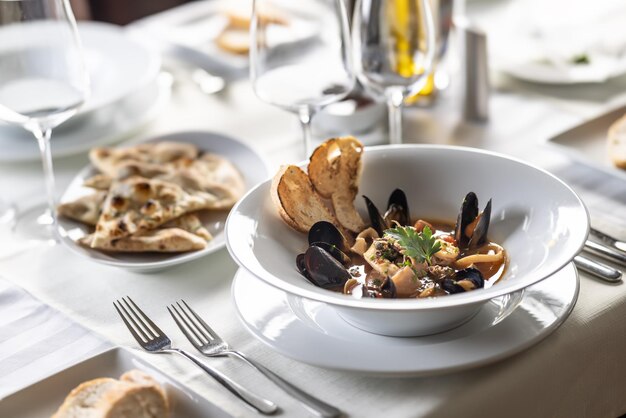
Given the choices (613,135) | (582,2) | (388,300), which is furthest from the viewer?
(582,2)

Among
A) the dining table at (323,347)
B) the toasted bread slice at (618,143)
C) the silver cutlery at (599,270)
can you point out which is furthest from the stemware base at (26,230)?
the toasted bread slice at (618,143)

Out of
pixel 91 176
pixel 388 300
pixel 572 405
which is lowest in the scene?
pixel 572 405

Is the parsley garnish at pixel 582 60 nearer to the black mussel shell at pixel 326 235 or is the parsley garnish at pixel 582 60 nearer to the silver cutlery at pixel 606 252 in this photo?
the silver cutlery at pixel 606 252

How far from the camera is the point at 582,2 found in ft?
8.34

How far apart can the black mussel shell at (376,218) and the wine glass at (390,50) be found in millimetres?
397

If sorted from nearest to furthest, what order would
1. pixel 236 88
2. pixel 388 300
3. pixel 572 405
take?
pixel 388 300
pixel 572 405
pixel 236 88

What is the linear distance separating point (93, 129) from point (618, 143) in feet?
3.85

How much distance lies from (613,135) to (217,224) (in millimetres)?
815

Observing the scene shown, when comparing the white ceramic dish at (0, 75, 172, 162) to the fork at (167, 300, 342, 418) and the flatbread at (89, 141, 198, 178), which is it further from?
the fork at (167, 300, 342, 418)

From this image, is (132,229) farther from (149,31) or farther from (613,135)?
(149,31)

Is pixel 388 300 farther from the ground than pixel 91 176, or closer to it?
farther from the ground

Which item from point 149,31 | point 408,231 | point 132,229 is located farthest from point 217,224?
point 149,31

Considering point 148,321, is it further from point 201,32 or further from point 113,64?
point 201,32

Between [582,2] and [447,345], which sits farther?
[582,2]
